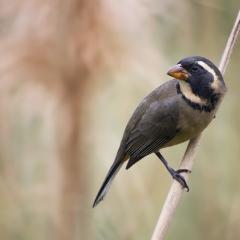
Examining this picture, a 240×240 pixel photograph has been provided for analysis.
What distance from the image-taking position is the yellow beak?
11.0 feet

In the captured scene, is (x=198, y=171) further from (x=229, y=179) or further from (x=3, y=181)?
(x=3, y=181)

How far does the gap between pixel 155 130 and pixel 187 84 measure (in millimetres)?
239

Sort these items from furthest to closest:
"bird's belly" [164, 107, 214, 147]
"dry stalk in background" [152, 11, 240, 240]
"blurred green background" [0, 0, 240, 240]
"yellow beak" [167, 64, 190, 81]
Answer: "bird's belly" [164, 107, 214, 147] → "yellow beak" [167, 64, 190, 81] → "blurred green background" [0, 0, 240, 240] → "dry stalk in background" [152, 11, 240, 240]

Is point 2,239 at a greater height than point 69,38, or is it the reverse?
point 69,38

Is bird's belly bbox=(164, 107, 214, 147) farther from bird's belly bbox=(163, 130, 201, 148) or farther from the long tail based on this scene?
the long tail

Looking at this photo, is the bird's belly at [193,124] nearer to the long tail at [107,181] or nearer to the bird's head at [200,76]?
the bird's head at [200,76]

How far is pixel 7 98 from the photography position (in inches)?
133

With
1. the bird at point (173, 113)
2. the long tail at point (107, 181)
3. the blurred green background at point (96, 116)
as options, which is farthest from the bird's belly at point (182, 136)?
the long tail at point (107, 181)

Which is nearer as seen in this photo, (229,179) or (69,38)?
(69,38)

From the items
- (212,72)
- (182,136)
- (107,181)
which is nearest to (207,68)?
(212,72)

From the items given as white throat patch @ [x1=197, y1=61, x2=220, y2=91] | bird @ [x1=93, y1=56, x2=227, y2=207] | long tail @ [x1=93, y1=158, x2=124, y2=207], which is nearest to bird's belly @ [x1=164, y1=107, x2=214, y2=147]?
bird @ [x1=93, y1=56, x2=227, y2=207]

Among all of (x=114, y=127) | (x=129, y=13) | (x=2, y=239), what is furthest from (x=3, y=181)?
(x=129, y=13)

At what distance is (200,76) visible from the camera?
3.45m

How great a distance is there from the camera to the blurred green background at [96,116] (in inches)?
127
